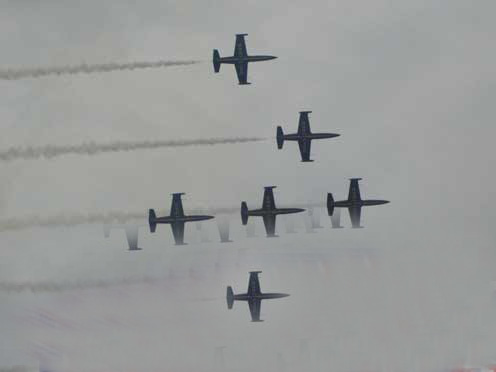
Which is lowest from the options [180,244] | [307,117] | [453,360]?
[453,360]

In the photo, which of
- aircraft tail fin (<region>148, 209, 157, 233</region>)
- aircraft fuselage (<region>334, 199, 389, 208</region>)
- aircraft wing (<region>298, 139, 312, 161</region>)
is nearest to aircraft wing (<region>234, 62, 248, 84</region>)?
aircraft wing (<region>298, 139, 312, 161</region>)

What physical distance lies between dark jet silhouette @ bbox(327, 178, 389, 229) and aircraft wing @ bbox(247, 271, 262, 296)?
1261 cm

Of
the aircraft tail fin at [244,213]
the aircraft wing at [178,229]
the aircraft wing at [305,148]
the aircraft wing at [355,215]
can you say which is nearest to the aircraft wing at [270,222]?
the aircraft tail fin at [244,213]

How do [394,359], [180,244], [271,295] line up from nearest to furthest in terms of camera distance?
[180,244] < [271,295] < [394,359]

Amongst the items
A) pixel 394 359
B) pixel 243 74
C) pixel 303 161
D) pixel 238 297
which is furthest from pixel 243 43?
pixel 394 359

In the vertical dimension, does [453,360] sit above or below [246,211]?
below

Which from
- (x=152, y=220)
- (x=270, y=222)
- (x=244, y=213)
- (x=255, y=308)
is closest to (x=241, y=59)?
(x=244, y=213)

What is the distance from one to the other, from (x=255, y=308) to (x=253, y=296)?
54.3 inches

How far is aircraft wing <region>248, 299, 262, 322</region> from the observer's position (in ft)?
576

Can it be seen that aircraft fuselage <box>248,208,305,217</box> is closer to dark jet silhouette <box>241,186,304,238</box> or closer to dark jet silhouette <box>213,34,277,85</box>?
dark jet silhouette <box>241,186,304,238</box>

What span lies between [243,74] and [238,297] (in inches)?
996

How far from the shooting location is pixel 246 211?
551ft

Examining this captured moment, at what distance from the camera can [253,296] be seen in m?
176

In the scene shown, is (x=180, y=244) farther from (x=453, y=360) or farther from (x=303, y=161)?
(x=453, y=360)
